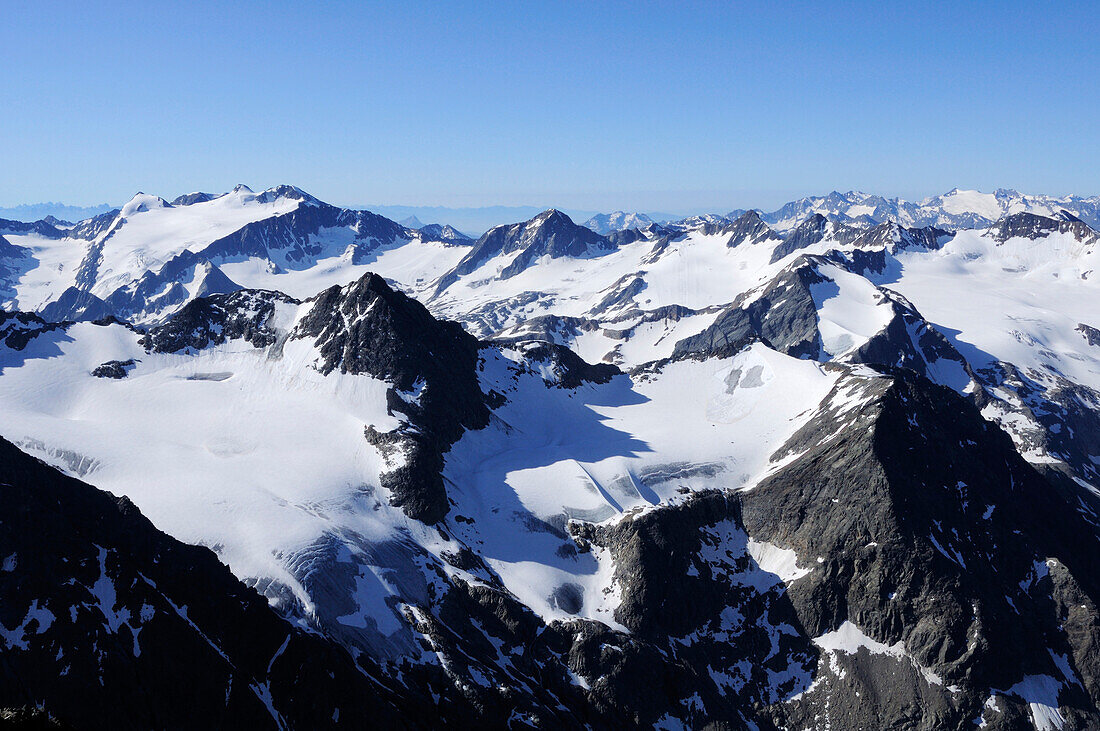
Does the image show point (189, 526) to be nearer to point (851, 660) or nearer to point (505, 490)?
point (505, 490)

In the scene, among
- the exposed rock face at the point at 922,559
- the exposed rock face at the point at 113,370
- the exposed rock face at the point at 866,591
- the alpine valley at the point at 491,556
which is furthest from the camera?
the exposed rock face at the point at 113,370

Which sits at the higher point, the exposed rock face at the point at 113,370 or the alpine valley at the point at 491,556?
the exposed rock face at the point at 113,370

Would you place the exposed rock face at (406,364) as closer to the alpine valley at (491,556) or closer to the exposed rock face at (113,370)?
the alpine valley at (491,556)

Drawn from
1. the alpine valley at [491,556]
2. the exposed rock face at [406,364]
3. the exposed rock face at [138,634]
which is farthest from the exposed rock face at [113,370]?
the exposed rock face at [138,634]

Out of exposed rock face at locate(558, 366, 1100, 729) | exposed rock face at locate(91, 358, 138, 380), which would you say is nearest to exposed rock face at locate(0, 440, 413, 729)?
exposed rock face at locate(558, 366, 1100, 729)

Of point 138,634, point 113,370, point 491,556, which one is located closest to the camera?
point 138,634

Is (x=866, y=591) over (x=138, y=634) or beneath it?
beneath

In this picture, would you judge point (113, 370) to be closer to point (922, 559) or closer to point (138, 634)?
→ point (138, 634)

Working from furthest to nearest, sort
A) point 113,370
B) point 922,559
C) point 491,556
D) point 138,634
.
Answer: point 113,370
point 491,556
point 922,559
point 138,634

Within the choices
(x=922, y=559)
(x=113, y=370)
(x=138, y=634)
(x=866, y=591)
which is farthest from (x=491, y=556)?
(x=113, y=370)
